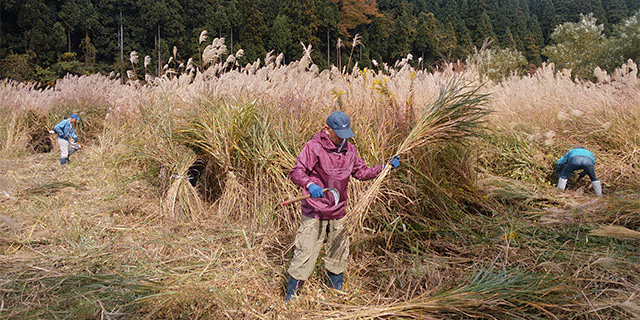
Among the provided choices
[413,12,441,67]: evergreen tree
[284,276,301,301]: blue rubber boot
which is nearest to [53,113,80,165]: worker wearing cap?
[284,276,301,301]: blue rubber boot

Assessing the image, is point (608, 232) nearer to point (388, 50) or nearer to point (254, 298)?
point (254, 298)

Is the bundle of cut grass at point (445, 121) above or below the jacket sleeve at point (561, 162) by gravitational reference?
above

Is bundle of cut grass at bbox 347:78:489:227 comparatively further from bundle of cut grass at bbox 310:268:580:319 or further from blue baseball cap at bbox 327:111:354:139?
bundle of cut grass at bbox 310:268:580:319

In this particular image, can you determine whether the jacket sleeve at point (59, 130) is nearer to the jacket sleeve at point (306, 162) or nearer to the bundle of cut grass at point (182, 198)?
the bundle of cut grass at point (182, 198)

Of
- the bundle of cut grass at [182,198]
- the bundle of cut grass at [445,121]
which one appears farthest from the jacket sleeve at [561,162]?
the bundle of cut grass at [182,198]

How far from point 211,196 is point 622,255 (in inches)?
147

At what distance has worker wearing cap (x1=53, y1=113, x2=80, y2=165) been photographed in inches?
291

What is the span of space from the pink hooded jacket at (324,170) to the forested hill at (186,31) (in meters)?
15.3

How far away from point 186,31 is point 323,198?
2895 cm

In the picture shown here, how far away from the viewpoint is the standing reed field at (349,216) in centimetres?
250

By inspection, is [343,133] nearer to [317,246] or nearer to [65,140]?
[317,246]

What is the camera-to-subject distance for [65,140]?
751 centimetres

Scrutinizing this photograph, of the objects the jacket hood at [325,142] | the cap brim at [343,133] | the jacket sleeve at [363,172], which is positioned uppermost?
the cap brim at [343,133]

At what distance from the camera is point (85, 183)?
18.6 ft
